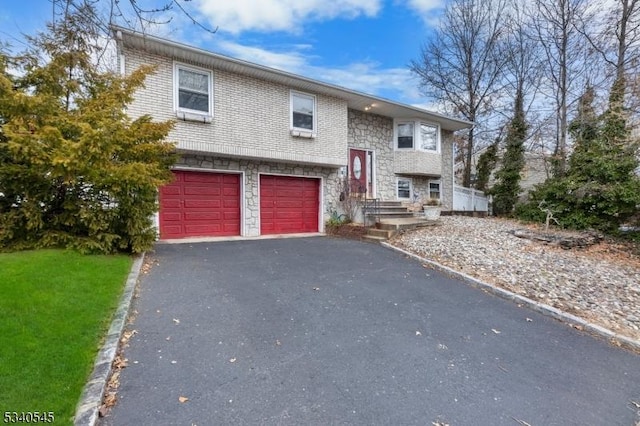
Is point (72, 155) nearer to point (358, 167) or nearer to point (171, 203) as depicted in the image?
point (171, 203)

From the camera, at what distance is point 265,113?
1004 centimetres

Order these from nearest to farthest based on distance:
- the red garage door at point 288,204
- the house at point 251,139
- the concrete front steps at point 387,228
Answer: the house at point 251,139 < the concrete front steps at point 387,228 < the red garage door at point 288,204

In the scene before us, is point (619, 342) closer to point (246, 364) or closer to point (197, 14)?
point (246, 364)

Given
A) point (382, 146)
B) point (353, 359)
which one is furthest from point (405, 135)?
point (353, 359)

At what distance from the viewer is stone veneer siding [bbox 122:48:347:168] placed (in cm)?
838

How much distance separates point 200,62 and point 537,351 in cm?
951

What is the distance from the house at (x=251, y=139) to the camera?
8.61 metres

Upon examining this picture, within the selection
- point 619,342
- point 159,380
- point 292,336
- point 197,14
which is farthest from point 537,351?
point 197,14

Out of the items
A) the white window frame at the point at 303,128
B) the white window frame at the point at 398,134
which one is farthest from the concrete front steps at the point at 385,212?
the white window frame at the point at 303,128

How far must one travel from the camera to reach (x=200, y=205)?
32.2 feet

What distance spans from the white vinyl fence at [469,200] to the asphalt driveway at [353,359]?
11.2 metres

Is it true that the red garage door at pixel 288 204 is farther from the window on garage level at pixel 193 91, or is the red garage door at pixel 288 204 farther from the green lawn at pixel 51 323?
the green lawn at pixel 51 323

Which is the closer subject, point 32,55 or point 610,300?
point 610,300

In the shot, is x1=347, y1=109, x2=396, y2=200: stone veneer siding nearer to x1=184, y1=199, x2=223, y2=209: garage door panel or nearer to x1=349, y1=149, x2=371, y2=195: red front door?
x1=349, y1=149, x2=371, y2=195: red front door
